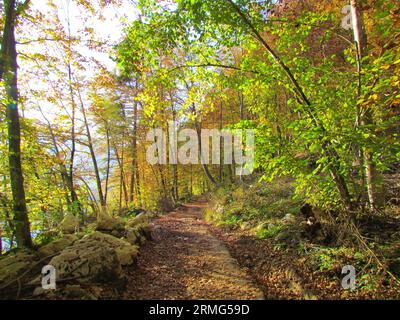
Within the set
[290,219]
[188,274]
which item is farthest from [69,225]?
[290,219]

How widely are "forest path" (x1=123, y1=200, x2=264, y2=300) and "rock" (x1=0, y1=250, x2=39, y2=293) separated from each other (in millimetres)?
1902

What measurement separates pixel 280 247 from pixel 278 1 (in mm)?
5542

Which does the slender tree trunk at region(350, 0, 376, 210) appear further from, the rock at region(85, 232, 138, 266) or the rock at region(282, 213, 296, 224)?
the rock at region(85, 232, 138, 266)

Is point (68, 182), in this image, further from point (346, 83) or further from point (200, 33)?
point (346, 83)

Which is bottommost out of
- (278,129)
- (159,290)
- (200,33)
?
(159,290)

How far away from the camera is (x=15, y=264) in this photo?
3854mm

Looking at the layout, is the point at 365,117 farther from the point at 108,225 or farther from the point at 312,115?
the point at 108,225

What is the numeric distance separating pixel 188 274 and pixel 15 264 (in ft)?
10.8

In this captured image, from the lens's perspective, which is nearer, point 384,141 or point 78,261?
point 384,141

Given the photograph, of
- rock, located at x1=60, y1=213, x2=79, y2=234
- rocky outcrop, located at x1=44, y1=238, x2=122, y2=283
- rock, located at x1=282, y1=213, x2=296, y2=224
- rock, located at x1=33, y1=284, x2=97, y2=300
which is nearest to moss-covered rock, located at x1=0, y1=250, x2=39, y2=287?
rocky outcrop, located at x1=44, y1=238, x2=122, y2=283

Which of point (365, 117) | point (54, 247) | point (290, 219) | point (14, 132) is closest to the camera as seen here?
point (365, 117)

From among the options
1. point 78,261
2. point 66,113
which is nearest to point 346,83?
point 78,261
